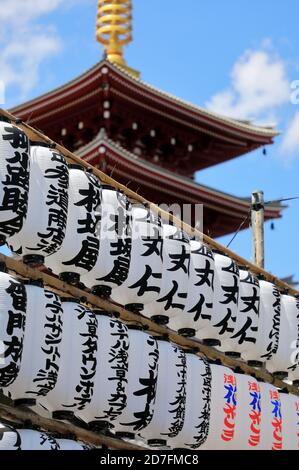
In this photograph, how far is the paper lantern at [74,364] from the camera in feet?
28.2

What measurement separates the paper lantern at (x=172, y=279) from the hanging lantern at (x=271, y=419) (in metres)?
2.05

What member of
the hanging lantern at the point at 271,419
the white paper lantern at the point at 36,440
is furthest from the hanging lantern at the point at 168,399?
the hanging lantern at the point at 271,419

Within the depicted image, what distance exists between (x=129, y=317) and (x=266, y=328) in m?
2.64

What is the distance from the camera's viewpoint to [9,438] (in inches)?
309

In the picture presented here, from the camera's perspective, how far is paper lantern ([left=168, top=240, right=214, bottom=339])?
10.8m

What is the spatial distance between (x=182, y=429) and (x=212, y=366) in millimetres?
1075

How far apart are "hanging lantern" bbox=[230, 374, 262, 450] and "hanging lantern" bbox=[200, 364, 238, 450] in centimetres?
9

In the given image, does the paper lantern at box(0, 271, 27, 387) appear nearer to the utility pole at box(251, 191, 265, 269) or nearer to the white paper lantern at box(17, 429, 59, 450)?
the white paper lantern at box(17, 429, 59, 450)

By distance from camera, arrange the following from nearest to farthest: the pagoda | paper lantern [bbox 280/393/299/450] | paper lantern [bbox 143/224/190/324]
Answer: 1. paper lantern [bbox 143/224/190/324]
2. paper lantern [bbox 280/393/299/450]
3. the pagoda

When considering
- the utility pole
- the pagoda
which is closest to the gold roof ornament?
the pagoda

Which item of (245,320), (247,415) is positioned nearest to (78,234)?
(245,320)

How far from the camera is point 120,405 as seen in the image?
9.21 m

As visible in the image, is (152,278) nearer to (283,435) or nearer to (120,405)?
(120,405)

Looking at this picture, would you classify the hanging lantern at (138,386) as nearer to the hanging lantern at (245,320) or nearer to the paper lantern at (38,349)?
the paper lantern at (38,349)
